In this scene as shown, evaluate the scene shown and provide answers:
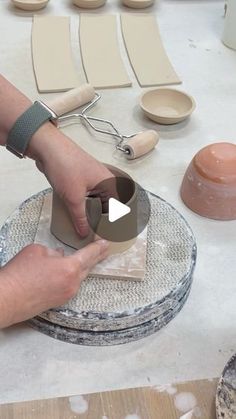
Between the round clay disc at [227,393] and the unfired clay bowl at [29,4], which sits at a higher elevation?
the unfired clay bowl at [29,4]

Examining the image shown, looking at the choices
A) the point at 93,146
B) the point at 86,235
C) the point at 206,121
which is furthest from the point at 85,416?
the point at 206,121

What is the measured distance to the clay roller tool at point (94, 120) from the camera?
1259 mm

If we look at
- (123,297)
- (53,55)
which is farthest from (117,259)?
(53,55)

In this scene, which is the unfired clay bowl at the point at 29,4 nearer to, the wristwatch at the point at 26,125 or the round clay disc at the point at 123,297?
the wristwatch at the point at 26,125

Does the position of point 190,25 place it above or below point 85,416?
above

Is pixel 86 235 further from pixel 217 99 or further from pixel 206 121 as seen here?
pixel 217 99

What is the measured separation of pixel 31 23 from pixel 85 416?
1.37 meters

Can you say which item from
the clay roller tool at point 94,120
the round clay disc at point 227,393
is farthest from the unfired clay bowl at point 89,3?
the round clay disc at point 227,393

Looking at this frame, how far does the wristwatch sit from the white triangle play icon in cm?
21

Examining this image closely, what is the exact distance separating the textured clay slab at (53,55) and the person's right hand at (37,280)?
74cm

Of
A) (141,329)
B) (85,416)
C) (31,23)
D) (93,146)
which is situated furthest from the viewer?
(31,23)

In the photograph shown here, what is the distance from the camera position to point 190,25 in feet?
6.07

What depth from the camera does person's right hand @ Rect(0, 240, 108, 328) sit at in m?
0.79

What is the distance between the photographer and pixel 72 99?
1360mm
